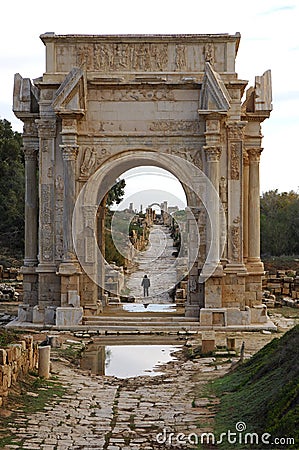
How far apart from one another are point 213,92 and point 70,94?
3.24 meters

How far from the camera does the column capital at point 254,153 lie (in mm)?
19875

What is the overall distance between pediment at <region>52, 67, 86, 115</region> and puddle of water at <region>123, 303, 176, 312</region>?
240 inches

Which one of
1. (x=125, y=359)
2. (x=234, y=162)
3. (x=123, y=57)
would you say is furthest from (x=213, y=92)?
(x=125, y=359)

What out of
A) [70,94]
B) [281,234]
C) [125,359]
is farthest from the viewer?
[281,234]

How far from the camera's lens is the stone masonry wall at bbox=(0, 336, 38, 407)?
1005cm

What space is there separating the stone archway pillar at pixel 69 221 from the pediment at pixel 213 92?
122 inches

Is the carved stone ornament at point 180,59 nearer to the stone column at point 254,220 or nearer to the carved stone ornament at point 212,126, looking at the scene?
the carved stone ornament at point 212,126

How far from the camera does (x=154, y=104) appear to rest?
62.3 ft

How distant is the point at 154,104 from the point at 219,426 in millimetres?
11130

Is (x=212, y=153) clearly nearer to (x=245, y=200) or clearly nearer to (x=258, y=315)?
(x=245, y=200)

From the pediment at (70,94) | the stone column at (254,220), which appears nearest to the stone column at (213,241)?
the stone column at (254,220)

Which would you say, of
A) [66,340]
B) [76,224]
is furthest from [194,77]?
[66,340]

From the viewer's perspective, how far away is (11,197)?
129 ft

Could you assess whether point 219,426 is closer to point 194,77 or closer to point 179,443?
point 179,443
